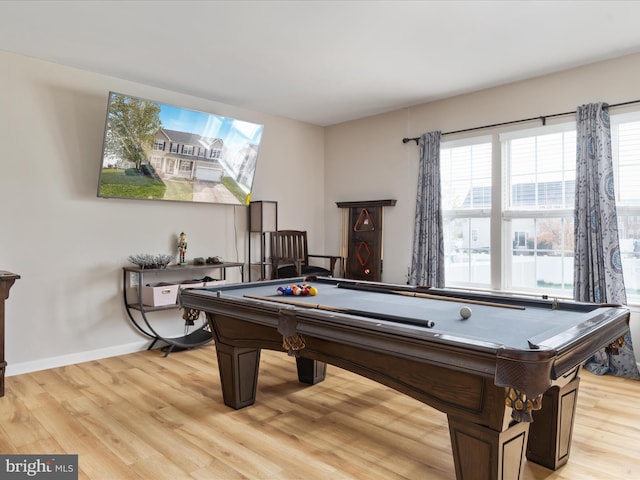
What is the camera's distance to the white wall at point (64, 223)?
374 cm

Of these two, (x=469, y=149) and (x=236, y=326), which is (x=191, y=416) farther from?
(x=469, y=149)

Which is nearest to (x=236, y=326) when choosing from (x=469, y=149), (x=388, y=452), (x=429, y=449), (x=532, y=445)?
(x=388, y=452)

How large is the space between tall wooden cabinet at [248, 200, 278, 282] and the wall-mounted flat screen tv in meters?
0.19

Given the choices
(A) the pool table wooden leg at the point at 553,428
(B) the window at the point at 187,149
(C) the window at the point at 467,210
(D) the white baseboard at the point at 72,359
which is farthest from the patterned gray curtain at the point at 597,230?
(D) the white baseboard at the point at 72,359

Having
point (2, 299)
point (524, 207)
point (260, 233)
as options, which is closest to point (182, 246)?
point (260, 233)

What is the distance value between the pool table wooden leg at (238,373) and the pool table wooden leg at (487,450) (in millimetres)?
1480

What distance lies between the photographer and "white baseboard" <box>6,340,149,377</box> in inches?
147

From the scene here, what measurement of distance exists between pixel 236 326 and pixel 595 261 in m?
3.08

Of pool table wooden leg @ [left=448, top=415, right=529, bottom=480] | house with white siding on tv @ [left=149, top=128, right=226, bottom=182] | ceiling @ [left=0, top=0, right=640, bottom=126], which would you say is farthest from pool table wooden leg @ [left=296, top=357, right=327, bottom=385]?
ceiling @ [left=0, top=0, right=640, bottom=126]

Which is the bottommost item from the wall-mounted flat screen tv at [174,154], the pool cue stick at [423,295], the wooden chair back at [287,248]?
the pool cue stick at [423,295]

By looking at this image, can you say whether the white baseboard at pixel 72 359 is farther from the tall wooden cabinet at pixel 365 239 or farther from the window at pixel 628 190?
the window at pixel 628 190

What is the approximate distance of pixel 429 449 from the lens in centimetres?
242

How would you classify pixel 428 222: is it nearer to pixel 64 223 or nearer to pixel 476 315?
pixel 476 315

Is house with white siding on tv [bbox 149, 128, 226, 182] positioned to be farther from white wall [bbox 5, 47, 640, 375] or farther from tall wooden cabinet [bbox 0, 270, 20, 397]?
tall wooden cabinet [bbox 0, 270, 20, 397]
